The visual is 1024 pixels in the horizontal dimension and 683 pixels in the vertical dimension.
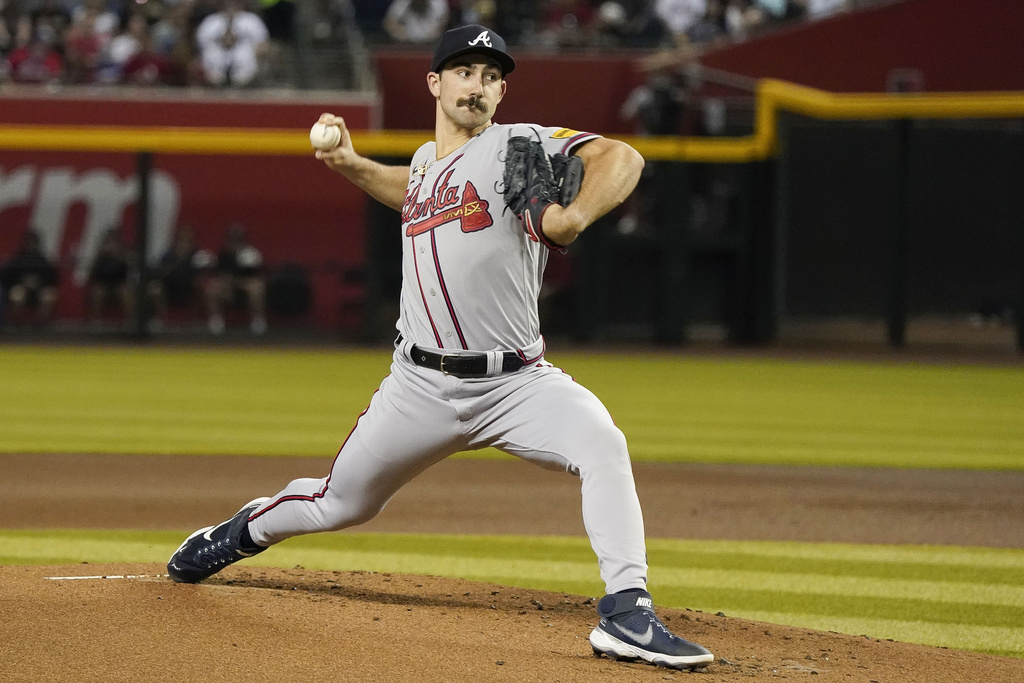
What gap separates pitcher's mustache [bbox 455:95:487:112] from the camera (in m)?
3.53

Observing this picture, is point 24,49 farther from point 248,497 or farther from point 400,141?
point 248,497

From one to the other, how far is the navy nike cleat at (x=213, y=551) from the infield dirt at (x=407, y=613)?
0.07 metres

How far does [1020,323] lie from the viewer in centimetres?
1488

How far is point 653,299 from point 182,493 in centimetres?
969

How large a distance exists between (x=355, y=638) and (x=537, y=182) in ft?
4.26

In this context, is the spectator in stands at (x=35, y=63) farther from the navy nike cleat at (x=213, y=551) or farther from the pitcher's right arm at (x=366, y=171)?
the navy nike cleat at (x=213, y=551)

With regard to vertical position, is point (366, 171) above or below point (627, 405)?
above

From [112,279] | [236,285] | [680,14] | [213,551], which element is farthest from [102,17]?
[213,551]

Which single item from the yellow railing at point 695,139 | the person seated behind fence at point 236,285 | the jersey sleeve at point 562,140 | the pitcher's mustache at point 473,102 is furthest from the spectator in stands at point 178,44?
the jersey sleeve at point 562,140

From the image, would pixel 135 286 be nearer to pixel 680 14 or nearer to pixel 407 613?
pixel 680 14

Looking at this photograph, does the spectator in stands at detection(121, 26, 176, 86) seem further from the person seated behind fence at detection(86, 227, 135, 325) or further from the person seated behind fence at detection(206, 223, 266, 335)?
the person seated behind fence at detection(206, 223, 266, 335)

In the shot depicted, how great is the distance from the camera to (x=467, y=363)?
3.45 metres

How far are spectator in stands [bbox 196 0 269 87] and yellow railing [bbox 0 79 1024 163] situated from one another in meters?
2.05

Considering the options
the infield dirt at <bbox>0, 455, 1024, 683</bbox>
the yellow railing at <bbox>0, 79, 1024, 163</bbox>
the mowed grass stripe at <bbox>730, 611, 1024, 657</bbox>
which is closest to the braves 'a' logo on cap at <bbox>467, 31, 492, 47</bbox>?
the infield dirt at <bbox>0, 455, 1024, 683</bbox>
